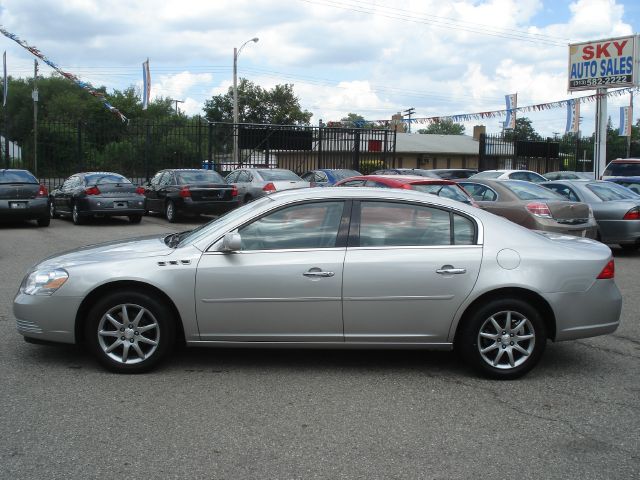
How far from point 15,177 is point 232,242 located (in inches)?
533

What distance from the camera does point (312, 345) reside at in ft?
17.7

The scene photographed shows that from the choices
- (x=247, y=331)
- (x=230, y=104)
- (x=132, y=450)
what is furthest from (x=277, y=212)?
(x=230, y=104)

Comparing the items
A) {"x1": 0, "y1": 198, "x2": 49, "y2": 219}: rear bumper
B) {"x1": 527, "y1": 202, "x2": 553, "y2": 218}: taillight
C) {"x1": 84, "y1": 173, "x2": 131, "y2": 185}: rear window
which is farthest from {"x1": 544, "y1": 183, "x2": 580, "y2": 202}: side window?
{"x1": 0, "y1": 198, "x2": 49, "y2": 219}: rear bumper

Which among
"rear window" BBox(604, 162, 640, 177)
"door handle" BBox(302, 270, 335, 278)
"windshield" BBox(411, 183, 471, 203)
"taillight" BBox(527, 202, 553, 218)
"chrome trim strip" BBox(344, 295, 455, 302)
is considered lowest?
"chrome trim strip" BBox(344, 295, 455, 302)

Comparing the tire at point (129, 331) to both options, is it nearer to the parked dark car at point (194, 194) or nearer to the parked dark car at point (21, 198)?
the parked dark car at point (21, 198)

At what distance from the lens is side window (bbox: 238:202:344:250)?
17.8 feet

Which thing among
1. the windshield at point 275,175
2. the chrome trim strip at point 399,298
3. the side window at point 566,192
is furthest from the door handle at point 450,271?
the windshield at point 275,175

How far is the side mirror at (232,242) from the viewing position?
523 centimetres

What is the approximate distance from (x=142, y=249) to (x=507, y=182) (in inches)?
353

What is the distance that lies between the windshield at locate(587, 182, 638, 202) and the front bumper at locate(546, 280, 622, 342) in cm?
861

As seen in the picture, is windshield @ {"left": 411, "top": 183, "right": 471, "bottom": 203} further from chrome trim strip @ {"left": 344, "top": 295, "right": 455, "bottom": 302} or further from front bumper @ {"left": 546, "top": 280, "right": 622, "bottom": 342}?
chrome trim strip @ {"left": 344, "top": 295, "right": 455, "bottom": 302}

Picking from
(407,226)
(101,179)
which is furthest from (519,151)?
(407,226)

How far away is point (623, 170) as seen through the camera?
21391mm

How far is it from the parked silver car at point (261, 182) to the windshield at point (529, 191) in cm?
750
